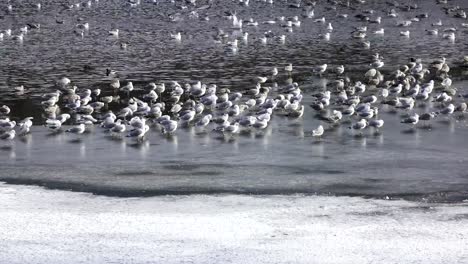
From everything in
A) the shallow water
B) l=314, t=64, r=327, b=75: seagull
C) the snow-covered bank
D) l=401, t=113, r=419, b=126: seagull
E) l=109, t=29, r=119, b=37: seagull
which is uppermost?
l=109, t=29, r=119, b=37: seagull

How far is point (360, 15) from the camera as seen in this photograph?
1519 inches

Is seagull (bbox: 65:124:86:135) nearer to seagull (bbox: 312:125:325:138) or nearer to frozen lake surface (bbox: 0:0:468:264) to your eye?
frozen lake surface (bbox: 0:0:468:264)

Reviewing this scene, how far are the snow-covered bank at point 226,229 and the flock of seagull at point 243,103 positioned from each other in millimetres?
5066

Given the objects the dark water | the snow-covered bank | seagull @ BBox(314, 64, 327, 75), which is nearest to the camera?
the snow-covered bank

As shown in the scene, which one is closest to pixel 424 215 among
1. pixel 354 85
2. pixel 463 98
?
pixel 463 98

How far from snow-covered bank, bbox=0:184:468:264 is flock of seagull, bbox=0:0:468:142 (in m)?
5.07

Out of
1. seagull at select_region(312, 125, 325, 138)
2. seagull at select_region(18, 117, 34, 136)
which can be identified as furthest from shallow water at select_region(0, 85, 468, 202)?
seagull at select_region(18, 117, 34, 136)

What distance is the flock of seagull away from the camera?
18.5 metres

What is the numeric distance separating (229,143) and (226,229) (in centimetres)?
610

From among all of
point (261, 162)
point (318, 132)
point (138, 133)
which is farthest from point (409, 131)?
point (138, 133)

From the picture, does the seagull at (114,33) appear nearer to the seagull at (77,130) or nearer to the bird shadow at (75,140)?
the seagull at (77,130)

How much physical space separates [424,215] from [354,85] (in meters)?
11.1

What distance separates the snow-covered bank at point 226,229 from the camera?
33.7 feet

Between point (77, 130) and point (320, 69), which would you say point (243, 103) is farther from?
point (320, 69)
